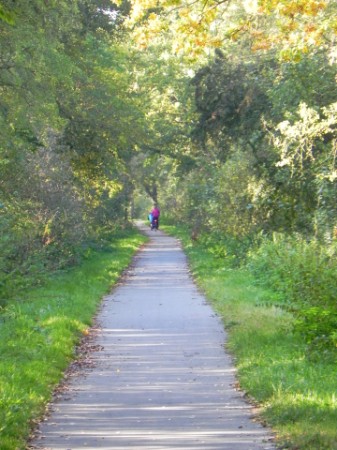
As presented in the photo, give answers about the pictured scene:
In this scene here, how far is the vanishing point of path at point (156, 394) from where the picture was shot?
26.6 feet

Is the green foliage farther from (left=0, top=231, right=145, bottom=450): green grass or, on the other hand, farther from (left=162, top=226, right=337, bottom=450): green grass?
(left=0, top=231, right=145, bottom=450): green grass

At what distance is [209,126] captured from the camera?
2727cm

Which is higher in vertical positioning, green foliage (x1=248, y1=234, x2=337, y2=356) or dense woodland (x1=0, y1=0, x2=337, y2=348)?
dense woodland (x1=0, y1=0, x2=337, y2=348)

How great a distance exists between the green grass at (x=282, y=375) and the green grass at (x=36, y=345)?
94.3 inches

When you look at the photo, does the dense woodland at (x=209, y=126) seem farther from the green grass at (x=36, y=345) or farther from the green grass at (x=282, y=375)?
the green grass at (x=36, y=345)

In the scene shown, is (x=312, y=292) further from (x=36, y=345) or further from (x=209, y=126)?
(x=209, y=126)

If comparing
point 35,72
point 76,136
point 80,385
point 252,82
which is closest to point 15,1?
point 35,72

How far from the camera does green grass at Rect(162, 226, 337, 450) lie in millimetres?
7988

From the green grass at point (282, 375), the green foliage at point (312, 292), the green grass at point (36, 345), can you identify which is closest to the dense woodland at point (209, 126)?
the green foliage at point (312, 292)

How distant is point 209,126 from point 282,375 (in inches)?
695

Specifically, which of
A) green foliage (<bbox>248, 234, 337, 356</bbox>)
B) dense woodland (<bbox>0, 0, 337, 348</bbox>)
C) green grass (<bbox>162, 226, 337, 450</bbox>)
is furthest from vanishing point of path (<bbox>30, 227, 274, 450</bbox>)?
dense woodland (<bbox>0, 0, 337, 348</bbox>)

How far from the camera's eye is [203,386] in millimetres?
10539

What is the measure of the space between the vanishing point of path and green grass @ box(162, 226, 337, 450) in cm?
21

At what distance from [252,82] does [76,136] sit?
6.19 m
